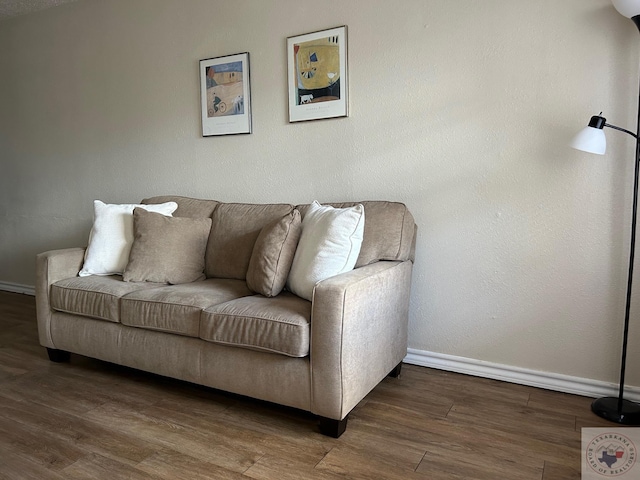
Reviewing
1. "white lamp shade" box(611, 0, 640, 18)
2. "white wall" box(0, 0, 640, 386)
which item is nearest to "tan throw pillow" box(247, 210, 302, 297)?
"white wall" box(0, 0, 640, 386)

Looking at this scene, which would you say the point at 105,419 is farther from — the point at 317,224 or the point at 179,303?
the point at 317,224

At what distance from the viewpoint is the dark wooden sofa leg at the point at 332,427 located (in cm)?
193

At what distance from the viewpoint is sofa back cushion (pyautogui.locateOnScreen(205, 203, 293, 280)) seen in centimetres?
271

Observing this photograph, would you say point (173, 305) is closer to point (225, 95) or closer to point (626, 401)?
point (225, 95)

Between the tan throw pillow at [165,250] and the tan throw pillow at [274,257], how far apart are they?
50 cm

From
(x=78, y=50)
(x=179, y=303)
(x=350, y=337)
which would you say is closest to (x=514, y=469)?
(x=350, y=337)

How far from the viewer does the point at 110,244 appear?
282 centimetres

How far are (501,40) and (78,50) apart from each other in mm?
3299

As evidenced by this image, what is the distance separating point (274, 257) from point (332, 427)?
82cm

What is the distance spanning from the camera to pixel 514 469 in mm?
1719

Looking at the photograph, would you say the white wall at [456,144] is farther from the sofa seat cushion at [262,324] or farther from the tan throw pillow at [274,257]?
the sofa seat cushion at [262,324]

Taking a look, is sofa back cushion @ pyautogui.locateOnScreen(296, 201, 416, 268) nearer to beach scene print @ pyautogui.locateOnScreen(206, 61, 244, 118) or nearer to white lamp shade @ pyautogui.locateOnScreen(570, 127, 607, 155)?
white lamp shade @ pyautogui.locateOnScreen(570, 127, 607, 155)

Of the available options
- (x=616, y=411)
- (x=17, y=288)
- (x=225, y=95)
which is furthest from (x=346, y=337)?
(x=17, y=288)

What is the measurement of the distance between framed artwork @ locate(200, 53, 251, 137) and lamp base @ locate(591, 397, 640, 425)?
Result: 2.48 metres
